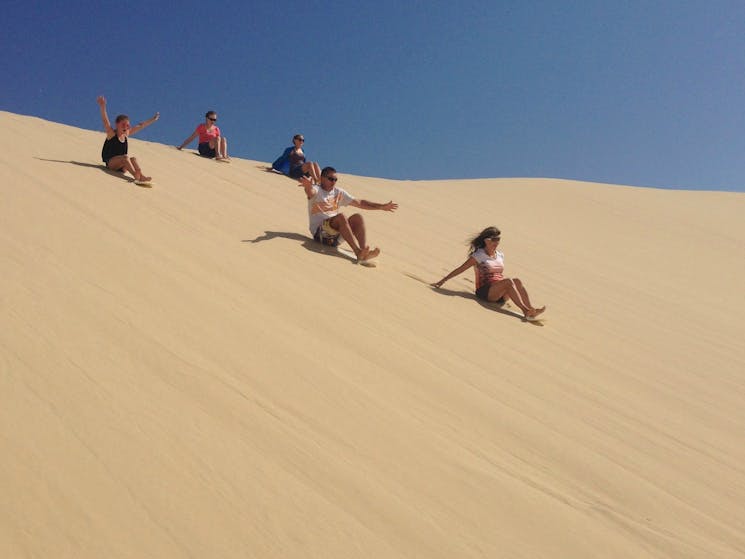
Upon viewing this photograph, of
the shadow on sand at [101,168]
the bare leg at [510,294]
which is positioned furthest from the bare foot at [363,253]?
the shadow on sand at [101,168]

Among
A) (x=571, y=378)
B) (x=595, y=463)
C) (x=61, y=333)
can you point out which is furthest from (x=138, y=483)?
(x=571, y=378)

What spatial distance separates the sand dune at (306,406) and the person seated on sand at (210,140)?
3.98 metres

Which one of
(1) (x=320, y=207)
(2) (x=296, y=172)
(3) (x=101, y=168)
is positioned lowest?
(3) (x=101, y=168)

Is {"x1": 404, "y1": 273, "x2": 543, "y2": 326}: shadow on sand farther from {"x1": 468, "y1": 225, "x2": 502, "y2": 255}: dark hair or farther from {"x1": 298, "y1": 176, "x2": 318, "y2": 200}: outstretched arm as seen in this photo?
{"x1": 298, "y1": 176, "x2": 318, "y2": 200}: outstretched arm

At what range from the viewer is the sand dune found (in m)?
1.46

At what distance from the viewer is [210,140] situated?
358 inches

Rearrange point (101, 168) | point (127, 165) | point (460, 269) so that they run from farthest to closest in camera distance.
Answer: point (101, 168) < point (127, 165) < point (460, 269)

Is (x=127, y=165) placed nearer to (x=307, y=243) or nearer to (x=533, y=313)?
(x=307, y=243)

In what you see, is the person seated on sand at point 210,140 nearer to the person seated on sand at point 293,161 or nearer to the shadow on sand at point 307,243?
the person seated on sand at point 293,161

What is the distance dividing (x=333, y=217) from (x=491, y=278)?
1539 millimetres

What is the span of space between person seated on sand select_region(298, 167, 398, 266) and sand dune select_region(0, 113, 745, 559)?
0.66 feet

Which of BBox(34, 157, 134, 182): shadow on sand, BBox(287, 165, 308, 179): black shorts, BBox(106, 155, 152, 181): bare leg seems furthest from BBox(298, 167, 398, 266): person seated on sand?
BBox(287, 165, 308, 179): black shorts

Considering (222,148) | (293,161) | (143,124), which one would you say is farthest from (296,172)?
(143,124)

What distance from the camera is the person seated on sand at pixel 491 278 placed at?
14.8ft
